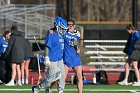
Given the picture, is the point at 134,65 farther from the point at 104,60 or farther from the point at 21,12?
the point at 21,12

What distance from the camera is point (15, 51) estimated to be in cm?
2452

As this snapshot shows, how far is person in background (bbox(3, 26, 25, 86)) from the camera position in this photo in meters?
24.3

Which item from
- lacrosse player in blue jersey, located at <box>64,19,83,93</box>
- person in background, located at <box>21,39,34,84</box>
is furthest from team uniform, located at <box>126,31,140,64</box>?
lacrosse player in blue jersey, located at <box>64,19,83,93</box>

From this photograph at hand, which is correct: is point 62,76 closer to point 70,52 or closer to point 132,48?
point 70,52

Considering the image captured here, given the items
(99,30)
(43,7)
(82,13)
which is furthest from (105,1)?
(43,7)

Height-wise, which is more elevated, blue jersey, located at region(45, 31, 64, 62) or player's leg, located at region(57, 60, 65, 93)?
blue jersey, located at region(45, 31, 64, 62)

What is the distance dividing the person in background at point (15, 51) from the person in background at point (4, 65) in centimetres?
40

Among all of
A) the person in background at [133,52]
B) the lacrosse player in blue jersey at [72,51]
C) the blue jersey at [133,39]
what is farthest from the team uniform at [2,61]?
the lacrosse player in blue jersey at [72,51]

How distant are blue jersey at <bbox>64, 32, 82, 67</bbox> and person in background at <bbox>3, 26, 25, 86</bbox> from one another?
4883 millimetres

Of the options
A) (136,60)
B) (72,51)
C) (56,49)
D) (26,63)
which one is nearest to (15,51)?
(26,63)

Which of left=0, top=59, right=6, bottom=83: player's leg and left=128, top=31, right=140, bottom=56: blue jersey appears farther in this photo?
left=0, top=59, right=6, bottom=83: player's leg

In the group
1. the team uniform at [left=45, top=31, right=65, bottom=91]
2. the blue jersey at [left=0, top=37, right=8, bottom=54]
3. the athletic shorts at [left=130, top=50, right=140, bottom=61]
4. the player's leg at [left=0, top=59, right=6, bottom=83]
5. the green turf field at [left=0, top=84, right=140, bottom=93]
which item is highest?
the team uniform at [left=45, top=31, right=65, bottom=91]

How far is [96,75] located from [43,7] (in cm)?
938

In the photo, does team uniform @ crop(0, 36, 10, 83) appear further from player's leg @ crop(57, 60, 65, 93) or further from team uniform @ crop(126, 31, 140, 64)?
player's leg @ crop(57, 60, 65, 93)
